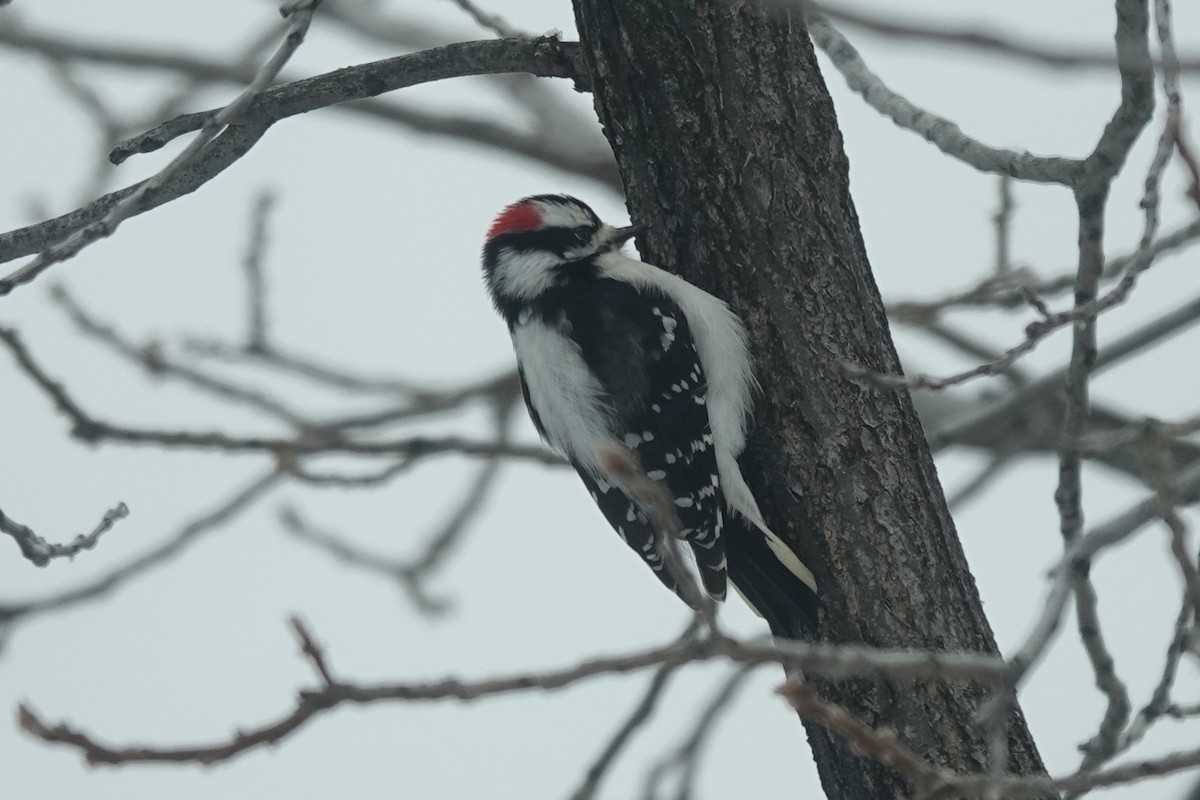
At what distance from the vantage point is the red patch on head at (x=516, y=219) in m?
4.72

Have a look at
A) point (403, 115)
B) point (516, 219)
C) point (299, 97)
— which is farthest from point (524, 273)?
point (403, 115)

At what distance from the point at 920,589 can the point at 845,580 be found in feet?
0.59

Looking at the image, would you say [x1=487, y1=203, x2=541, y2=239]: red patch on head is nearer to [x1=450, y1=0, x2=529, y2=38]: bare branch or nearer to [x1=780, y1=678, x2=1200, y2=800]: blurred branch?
[x1=450, y1=0, x2=529, y2=38]: bare branch

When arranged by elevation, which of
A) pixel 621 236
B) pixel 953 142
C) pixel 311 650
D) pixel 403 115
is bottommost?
pixel 311 650

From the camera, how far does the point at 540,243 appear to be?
4.68 m

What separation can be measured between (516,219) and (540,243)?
16 centimetres

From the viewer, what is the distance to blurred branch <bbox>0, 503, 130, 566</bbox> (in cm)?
303

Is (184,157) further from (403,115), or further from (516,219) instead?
(403,115)

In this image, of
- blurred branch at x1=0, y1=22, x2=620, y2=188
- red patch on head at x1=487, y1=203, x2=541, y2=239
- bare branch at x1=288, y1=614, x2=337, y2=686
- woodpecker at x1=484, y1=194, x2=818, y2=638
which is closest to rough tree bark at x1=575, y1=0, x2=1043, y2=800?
woodpecker at x1=484, y1=194, x2=818, y2=638

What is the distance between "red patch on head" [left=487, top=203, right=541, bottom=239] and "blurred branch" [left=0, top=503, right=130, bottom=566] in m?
1.90

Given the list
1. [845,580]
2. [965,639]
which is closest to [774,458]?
[845,580]

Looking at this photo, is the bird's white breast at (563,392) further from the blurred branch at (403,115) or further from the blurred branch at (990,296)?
the blurred branch at (403,115)

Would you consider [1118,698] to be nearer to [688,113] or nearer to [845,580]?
[845,580]

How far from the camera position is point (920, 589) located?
3158 mm
